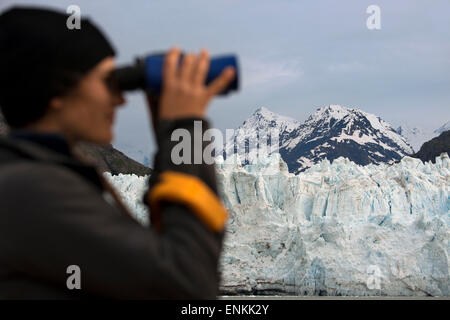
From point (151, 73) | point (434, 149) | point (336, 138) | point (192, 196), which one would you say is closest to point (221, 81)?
point (151, 73)

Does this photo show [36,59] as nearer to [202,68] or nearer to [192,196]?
[202,68]

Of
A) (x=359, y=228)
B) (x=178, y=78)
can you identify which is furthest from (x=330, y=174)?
(x=178, y=78)

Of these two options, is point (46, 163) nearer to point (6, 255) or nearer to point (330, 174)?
point (6, 255)

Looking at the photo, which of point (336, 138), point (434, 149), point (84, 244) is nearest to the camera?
point (84, 244)

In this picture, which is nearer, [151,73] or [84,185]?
[84,185]

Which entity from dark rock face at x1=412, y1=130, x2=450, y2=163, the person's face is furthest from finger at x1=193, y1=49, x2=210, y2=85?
dark rock face at x1=412, y1=130, x2=450, y2=163

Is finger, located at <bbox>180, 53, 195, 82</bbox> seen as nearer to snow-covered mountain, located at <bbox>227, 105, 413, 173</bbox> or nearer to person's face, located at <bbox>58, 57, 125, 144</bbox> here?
person's face, located at <bbox>58, 57, 125, 144</bbox>
